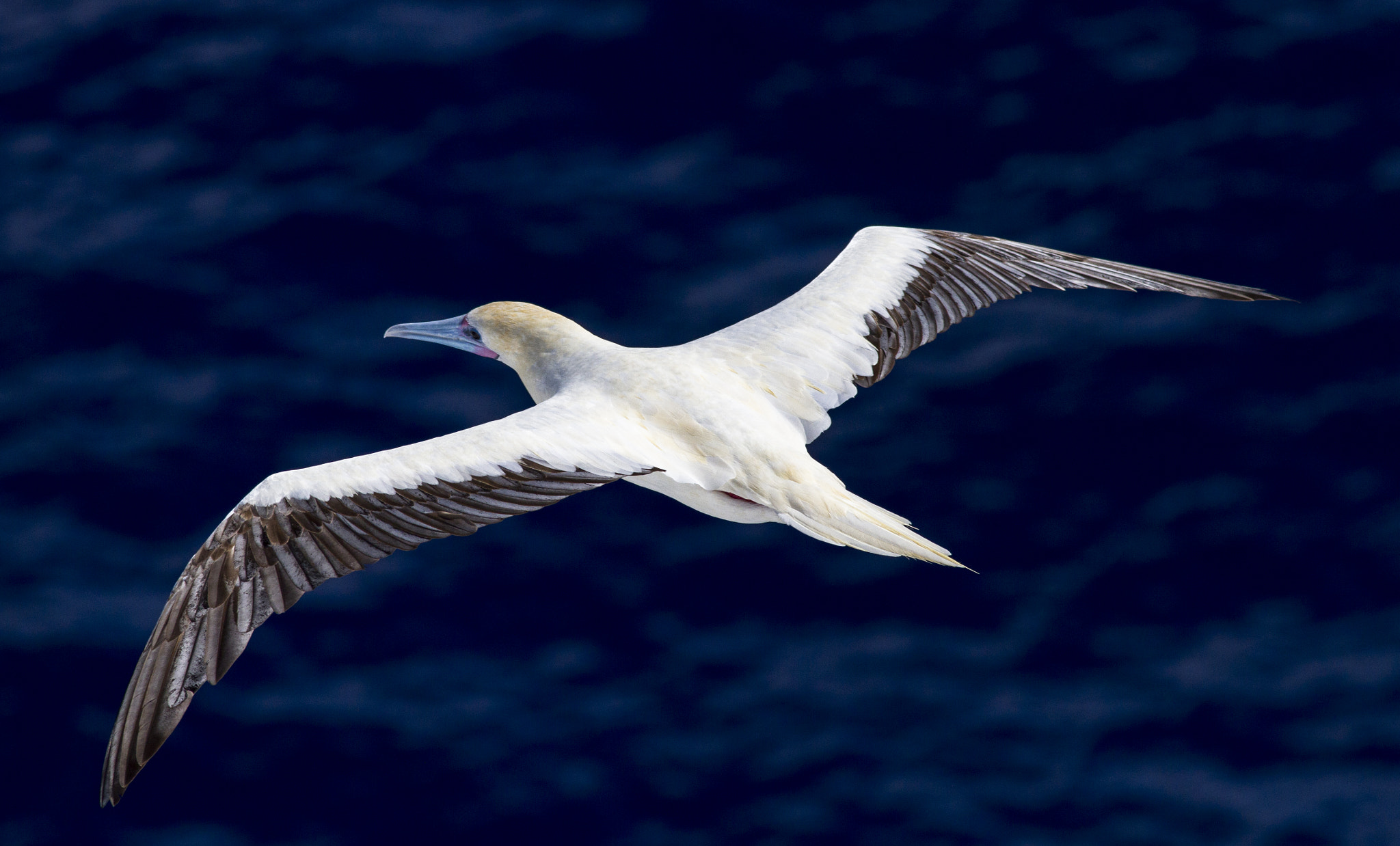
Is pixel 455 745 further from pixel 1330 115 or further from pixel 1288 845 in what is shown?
pixel 1330 115

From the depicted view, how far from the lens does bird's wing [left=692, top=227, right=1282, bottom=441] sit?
11.9 metres

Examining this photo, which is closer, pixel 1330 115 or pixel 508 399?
pixel 508 399

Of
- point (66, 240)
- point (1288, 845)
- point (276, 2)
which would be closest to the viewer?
point (1288, 845)

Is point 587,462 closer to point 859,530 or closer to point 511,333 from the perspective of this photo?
point 859,530

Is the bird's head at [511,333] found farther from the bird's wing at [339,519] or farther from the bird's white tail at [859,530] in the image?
the bird's white tail at [859,530]

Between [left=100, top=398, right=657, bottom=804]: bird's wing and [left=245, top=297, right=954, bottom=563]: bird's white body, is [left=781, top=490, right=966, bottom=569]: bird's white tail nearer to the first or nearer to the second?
[left=245, top=297, right=954, bottom=563]: bird's white body

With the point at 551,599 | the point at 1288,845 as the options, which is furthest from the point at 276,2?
the point at 1288,845

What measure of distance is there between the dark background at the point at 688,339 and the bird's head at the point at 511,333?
3.80 feet

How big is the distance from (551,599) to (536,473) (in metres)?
2.44

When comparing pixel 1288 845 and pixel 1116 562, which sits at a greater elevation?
pixel 1116 562

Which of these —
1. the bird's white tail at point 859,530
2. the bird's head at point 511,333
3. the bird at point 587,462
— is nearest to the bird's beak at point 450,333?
the bird's head at point 511,333

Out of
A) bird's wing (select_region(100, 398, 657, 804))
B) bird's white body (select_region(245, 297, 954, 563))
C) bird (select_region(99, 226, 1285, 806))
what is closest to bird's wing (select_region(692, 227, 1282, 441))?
bird (select_region(99, 226, 1285, 806))

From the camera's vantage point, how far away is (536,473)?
10.7m

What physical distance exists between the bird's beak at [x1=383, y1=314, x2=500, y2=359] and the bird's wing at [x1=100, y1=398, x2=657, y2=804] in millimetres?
2115
